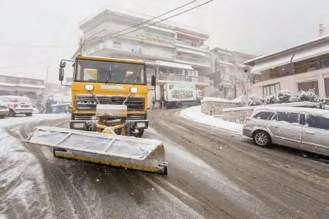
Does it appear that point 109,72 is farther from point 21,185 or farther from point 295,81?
point 295,81

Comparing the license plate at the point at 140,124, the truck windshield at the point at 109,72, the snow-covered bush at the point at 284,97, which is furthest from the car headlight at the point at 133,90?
the snow-covered bush at the point at 284,97

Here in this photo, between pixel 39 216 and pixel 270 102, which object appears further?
pixel 270 102

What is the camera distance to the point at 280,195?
547 cm

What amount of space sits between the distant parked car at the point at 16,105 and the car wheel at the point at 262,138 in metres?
17.4

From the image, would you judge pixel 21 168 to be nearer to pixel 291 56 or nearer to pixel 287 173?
pixel 287 173

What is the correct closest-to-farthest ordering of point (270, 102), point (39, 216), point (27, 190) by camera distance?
point (39, 216) < point (27, 190) < point (270, 102)

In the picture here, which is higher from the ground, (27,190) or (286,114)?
(286,114)

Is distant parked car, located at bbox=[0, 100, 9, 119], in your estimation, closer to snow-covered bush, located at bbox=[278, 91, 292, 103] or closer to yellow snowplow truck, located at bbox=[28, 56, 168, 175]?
yellow snowplow truck, located at bbox=[28, 56, 168, 175]

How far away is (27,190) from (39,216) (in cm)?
122

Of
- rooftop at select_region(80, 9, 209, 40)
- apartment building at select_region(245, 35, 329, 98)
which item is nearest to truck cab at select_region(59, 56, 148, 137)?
apartment building at select_region(245, 35, 329, 98)

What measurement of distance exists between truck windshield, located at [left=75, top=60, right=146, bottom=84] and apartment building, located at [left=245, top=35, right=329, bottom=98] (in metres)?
18.2

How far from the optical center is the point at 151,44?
1865 inches

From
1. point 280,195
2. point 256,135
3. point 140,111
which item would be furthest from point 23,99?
point 280,195

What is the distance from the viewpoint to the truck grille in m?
8.33
